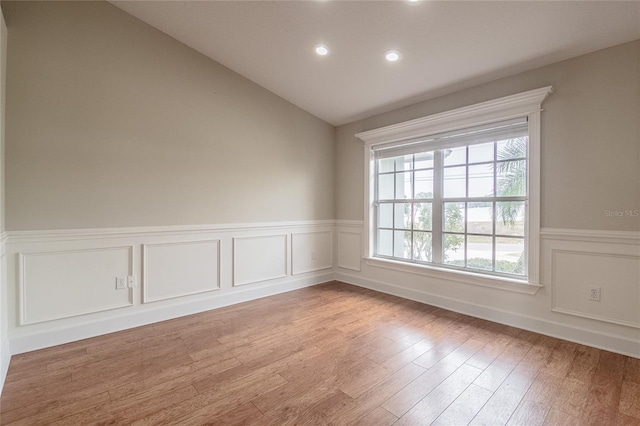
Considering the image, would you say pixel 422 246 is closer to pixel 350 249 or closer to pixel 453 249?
pixel 453 249

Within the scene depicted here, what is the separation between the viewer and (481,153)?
10.3 ft

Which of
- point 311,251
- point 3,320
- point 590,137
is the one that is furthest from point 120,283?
point 590,137

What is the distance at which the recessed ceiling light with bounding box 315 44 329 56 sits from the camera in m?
2.86

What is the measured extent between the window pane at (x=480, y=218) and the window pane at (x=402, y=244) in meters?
0.78

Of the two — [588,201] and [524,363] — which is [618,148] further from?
[524,363]

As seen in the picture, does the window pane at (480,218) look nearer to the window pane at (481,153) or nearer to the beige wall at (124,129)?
the window pane at (481,153)

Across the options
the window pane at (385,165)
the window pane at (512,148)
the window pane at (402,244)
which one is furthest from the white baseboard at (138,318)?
the window pane at (512,148)

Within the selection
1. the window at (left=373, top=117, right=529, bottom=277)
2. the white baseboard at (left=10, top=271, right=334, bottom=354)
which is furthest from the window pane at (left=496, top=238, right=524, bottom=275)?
the white baseboard at (left=10, top=271, right=334, bottom=354)

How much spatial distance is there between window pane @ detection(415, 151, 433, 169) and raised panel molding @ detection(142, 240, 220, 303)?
256cm

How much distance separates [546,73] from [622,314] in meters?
2.07

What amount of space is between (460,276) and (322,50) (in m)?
2.70

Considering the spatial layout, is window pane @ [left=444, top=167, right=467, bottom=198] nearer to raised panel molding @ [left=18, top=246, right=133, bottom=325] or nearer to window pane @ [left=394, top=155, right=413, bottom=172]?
window pane @ [left=394, top=155, right=413, bottom=172]

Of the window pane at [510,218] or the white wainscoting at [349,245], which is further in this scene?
the white wainscoting at [349,245]

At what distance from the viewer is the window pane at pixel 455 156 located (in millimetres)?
3277
